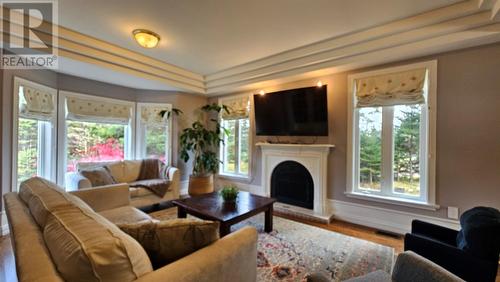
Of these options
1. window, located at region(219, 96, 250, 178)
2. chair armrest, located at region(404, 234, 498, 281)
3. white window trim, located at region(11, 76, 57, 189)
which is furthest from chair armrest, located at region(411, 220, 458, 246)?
white window trim, located at region(11, 76, 57, 189)

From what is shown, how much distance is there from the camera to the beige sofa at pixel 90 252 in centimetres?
83

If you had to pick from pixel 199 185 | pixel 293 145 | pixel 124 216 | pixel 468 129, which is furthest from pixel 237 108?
pixel 468 129

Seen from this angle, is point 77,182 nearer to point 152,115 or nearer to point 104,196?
point 104,196

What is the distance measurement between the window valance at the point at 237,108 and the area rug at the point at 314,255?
2.51 metres

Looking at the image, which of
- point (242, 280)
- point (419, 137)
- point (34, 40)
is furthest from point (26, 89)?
point (419, 137)

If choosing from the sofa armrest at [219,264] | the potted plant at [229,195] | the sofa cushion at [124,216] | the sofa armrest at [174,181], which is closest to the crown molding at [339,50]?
the sofa armrest at [174,181]

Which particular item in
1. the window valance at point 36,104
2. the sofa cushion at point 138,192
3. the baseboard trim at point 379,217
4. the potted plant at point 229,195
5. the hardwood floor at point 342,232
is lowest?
the hardwood floor at point 342,232

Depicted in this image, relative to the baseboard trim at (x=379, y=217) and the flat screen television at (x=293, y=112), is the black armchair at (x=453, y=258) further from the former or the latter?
the flat screen television at (x=293, y=112)

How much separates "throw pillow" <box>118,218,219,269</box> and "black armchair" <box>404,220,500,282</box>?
1.71 metres

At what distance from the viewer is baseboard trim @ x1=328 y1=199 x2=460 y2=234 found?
2.90 m

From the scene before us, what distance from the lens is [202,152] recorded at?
17.3ft

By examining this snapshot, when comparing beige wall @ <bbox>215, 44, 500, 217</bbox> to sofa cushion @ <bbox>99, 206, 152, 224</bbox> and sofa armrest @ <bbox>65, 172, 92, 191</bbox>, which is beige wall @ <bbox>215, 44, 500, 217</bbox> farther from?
sofa armrest @ <bbox>65, 172, 92, 191</bbox>

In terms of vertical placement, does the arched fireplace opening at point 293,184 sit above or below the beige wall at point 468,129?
below

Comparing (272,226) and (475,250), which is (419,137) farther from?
(272,226)
